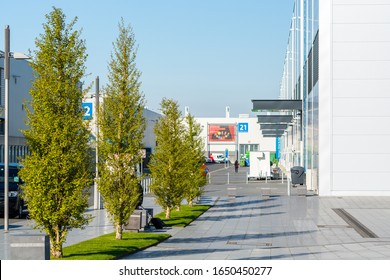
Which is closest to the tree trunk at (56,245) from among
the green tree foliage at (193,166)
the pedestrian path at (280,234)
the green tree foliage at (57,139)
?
the green tree foliage at (57,139)

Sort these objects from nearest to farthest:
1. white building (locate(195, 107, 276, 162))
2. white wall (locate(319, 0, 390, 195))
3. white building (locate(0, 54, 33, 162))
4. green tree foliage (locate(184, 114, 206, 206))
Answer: green tree foliage (locate(184, 114, 206, 206)), white wall (locate(319, 0, 390, 195)), white building (locate(0, 54, 33, 162)), white building (locate(195, 107, 276, 162))

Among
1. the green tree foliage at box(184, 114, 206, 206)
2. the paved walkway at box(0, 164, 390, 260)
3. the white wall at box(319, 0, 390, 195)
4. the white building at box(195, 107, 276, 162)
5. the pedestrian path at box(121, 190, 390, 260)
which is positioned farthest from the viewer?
the white building at box(195, 107, 276, 162)

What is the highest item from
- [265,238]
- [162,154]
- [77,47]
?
[77,47]

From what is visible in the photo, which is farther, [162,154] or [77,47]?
[162,154]

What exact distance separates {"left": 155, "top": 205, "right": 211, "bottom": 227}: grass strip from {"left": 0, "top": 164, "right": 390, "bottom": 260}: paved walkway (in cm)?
37

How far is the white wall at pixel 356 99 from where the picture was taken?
153 ft

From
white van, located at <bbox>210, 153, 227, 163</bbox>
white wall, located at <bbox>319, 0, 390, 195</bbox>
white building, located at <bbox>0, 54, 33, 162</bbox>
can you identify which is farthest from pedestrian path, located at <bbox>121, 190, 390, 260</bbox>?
white van, located at <bbox>210, 153, 227, 163</bbox>

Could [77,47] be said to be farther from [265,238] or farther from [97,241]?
[265,238]

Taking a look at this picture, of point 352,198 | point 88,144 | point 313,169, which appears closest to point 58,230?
point 88,144

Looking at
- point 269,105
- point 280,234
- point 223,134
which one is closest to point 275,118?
point 269,105

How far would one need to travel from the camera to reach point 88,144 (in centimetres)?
1972

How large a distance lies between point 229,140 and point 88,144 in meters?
144

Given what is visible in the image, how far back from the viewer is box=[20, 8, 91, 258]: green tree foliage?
18500mm

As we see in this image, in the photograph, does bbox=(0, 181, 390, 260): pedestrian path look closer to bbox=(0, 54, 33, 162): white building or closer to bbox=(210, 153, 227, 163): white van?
bbox=(0, 54, 33, 162): white building
